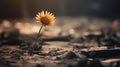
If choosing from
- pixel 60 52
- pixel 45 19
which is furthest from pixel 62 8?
pixel 60 52

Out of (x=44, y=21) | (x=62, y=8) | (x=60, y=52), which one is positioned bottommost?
(x=60, y=52)

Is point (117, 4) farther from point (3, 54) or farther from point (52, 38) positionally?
point (3, 54)

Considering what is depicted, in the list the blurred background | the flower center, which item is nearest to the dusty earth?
the flower center

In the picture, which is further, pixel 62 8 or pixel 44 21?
pixel 62 8

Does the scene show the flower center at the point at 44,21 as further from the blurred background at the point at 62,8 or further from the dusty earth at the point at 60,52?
the blurred background at the point at 62,8

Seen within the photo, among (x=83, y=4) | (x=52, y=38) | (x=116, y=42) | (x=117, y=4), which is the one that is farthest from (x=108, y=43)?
(x=83, y=4)

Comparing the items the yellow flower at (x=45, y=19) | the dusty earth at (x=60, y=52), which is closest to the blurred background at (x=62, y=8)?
the dusty earth at (x=60, y=52)

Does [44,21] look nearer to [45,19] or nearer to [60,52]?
[45,19]

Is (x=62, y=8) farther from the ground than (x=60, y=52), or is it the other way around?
(x=62, y=8)
